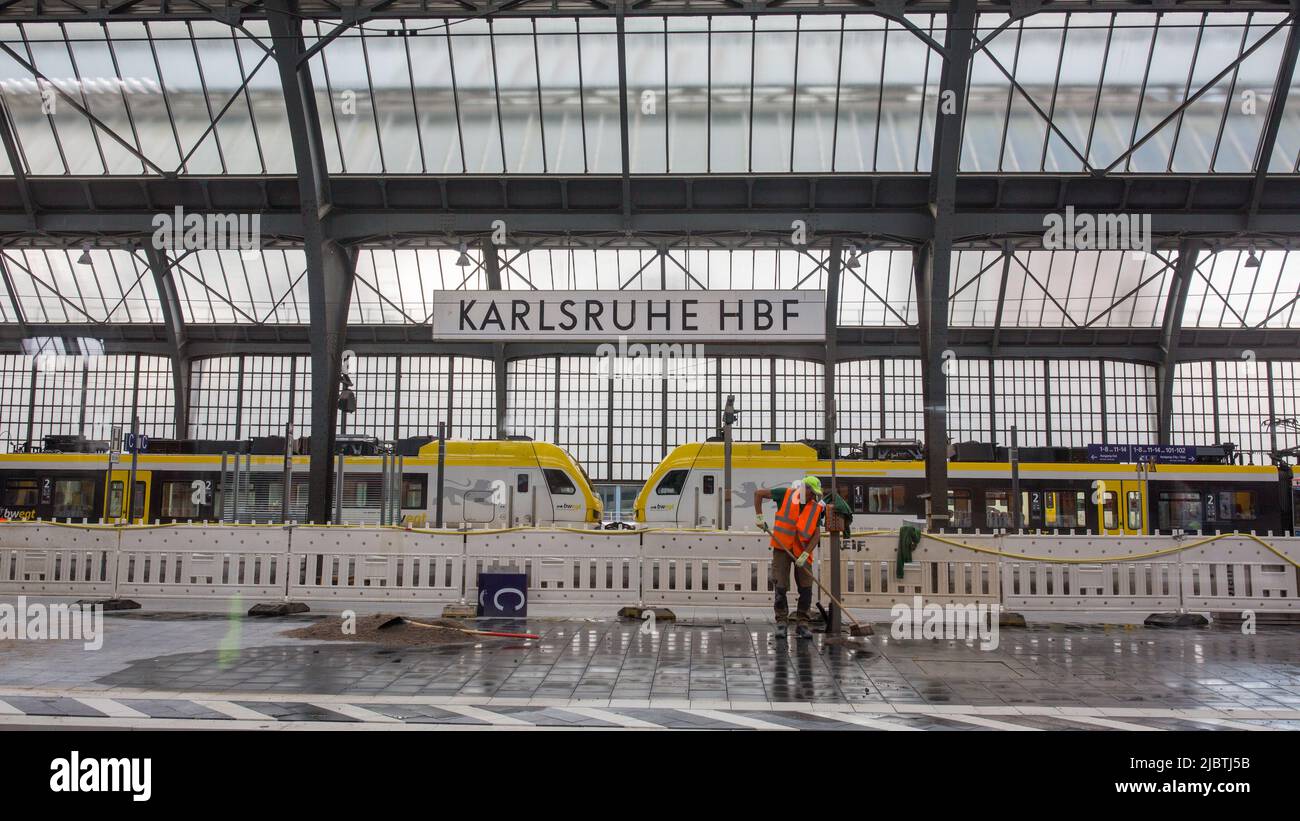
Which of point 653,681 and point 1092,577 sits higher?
point 1092,577

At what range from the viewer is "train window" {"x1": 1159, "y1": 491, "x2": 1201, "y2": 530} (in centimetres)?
2653

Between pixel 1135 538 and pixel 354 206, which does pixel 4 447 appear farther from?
pixel 1135 538

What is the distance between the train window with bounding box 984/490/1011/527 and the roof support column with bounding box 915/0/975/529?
2.01 metres

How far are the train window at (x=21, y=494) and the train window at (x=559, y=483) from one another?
51.3ft

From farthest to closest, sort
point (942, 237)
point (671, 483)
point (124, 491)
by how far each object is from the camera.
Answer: point (124, 491)
point (671, 483)
point (942, 237)

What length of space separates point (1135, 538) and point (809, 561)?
5.39 metres

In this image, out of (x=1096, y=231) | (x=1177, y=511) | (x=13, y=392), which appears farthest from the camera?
(x=13, y=392)

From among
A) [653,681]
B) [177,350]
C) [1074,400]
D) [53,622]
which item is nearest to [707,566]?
[653,681]

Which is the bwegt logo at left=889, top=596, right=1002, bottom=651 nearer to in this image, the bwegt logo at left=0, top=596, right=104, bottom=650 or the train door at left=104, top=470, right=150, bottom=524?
the bwegt logo at left=0, top=596, right=104, bottom=650

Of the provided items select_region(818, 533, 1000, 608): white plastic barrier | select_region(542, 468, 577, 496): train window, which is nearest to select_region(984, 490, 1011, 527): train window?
select_region(542, 468, 577, 496): train window

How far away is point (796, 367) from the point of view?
4088 centimetres

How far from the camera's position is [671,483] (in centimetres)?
2580

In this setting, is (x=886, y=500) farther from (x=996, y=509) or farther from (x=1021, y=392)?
(x=1021, y=392)
